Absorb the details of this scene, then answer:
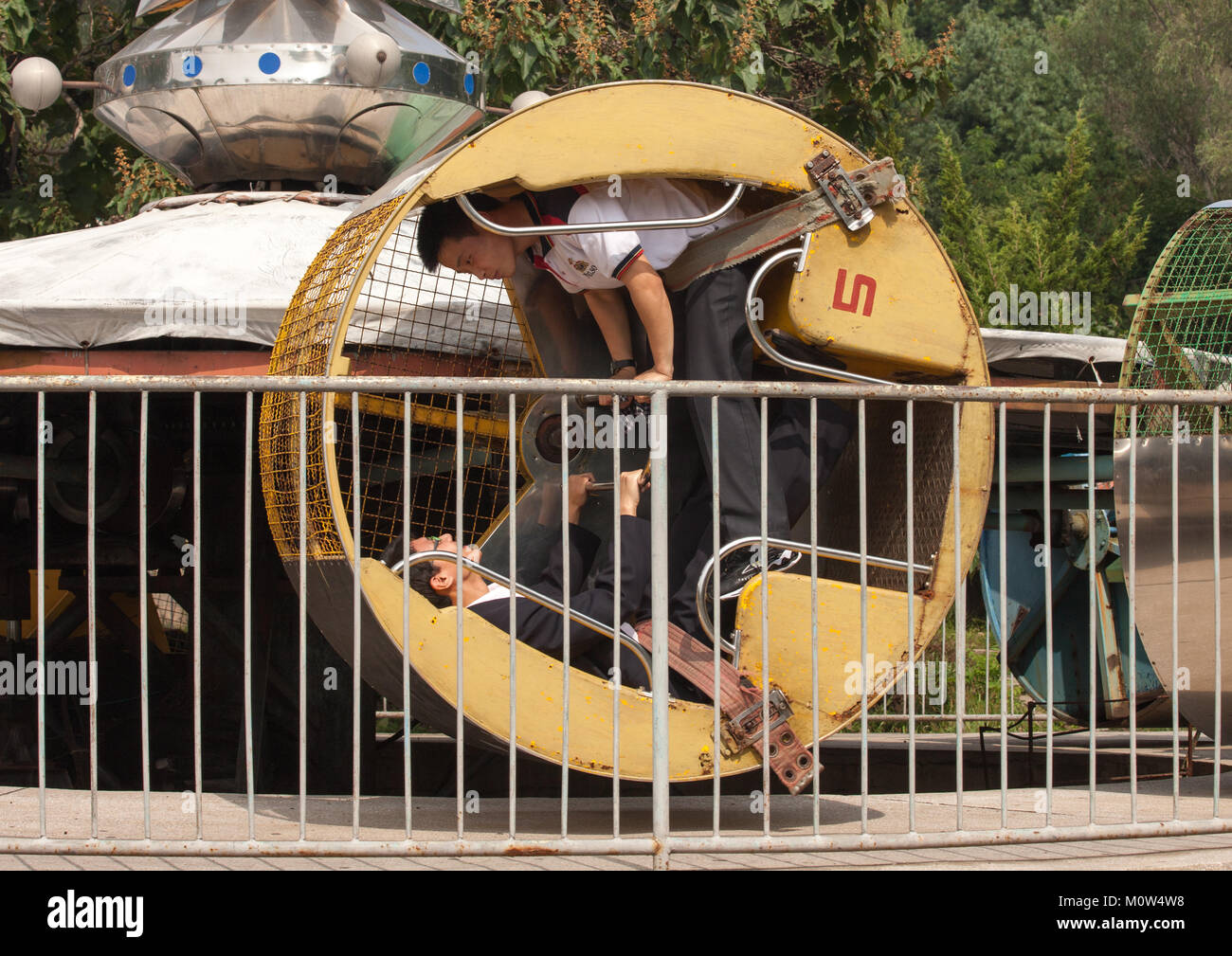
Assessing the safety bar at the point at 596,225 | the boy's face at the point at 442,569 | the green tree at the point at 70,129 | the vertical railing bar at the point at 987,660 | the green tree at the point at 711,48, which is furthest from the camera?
the green tree at the point at 70,129

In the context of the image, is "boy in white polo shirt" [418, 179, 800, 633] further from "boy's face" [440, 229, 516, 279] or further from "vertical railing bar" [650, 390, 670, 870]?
"vertical railing bar" [650, 390, 670, 870]

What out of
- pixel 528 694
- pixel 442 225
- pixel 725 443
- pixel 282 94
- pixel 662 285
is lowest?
pixel 528 694

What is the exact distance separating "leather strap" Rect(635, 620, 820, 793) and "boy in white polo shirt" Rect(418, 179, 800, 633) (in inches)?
6.0

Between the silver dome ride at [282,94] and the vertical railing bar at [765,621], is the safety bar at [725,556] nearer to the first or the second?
the vertical railing bar at [765,621]

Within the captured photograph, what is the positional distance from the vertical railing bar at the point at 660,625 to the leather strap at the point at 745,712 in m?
0.47

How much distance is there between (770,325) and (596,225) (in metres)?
0.77

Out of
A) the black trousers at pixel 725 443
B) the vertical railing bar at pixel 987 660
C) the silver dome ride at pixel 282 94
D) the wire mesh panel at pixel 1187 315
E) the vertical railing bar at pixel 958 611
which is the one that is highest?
the silver dome ride at pixel 282 94

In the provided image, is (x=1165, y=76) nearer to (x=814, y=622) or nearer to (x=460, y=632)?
(x=814, y=622)

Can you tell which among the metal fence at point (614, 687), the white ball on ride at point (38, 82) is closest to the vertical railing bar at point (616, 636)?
the metal fence at point (614, 687)

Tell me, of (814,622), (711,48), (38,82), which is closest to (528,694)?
(814,622)

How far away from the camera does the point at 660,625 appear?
4523mm

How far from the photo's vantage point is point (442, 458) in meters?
6.85

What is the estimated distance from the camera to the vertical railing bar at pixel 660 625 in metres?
4.45

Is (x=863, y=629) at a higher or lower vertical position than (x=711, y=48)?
lower
